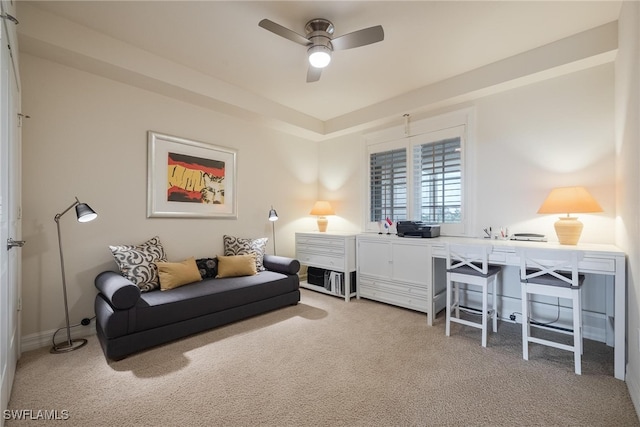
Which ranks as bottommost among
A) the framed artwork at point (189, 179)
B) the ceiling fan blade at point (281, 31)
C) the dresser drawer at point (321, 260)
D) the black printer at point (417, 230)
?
the dresser drawer at point (321, 260)

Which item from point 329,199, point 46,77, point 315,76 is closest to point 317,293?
point 329,199

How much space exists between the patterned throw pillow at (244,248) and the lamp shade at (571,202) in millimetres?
3061

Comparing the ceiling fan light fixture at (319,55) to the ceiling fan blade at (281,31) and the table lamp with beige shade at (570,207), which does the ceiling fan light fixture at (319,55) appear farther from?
the table lamp with beige shade at (570,207)

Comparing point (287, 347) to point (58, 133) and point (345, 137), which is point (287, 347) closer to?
point (58, 133)

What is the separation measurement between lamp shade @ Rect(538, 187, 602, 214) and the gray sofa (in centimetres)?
272

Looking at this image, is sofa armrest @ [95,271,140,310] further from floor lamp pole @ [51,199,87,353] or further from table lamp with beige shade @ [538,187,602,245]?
table lamp with beige shade @ [538,187,602,245]

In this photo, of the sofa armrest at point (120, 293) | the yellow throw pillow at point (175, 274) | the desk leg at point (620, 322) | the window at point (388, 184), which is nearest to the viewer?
the desk leg at point (620, 322)

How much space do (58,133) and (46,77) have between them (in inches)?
19.1

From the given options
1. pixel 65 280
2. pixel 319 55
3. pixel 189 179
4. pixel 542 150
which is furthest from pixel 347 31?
pixel 65 280

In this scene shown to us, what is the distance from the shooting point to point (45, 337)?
2461mm

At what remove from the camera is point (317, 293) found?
4.09m

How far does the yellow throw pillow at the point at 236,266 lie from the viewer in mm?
3289

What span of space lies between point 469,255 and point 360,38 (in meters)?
2.13
